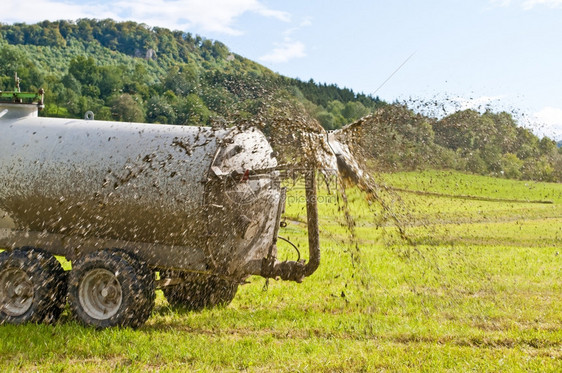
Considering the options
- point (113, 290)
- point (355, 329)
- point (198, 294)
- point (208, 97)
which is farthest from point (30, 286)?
point (355, 329)

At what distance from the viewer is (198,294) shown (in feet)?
28.0

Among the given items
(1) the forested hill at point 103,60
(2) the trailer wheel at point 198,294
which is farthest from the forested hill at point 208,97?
(2) the trailer wheel at point 198,294

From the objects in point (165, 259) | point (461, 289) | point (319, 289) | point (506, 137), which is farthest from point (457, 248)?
point (165, 259)

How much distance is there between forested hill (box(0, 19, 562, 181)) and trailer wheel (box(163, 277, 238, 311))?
2.35 meters

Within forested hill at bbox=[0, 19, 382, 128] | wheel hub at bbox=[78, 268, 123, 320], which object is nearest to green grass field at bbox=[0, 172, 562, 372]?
wheel hub at bbox=[78, 268, 123, 320]

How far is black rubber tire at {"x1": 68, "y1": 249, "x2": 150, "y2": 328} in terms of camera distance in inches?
278

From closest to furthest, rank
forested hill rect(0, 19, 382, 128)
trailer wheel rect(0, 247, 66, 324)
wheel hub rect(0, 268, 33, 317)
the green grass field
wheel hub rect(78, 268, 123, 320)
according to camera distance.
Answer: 1. the green grass field
2. wheel hub rect(78, 268, 123, 320)
3. trailer wheel rect(0, 247, 66, 324)
4. wheel hub rect(0, 268, 33, 317)
5. forested hill rect(0, 19, 382, 128)

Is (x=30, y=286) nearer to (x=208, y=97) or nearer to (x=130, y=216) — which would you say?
(x=130, y=216)

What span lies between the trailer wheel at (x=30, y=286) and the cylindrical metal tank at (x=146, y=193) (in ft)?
1.05

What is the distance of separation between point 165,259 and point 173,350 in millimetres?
1257

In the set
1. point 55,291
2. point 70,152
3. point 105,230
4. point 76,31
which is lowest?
point 55,291

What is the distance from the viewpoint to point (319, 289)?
387 inches

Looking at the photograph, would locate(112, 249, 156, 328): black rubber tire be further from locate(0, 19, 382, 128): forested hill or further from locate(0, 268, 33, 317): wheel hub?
locate(0, 19, 382, 128): forested hill

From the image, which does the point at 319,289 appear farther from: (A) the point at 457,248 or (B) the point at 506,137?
(A) the point at 457,248
